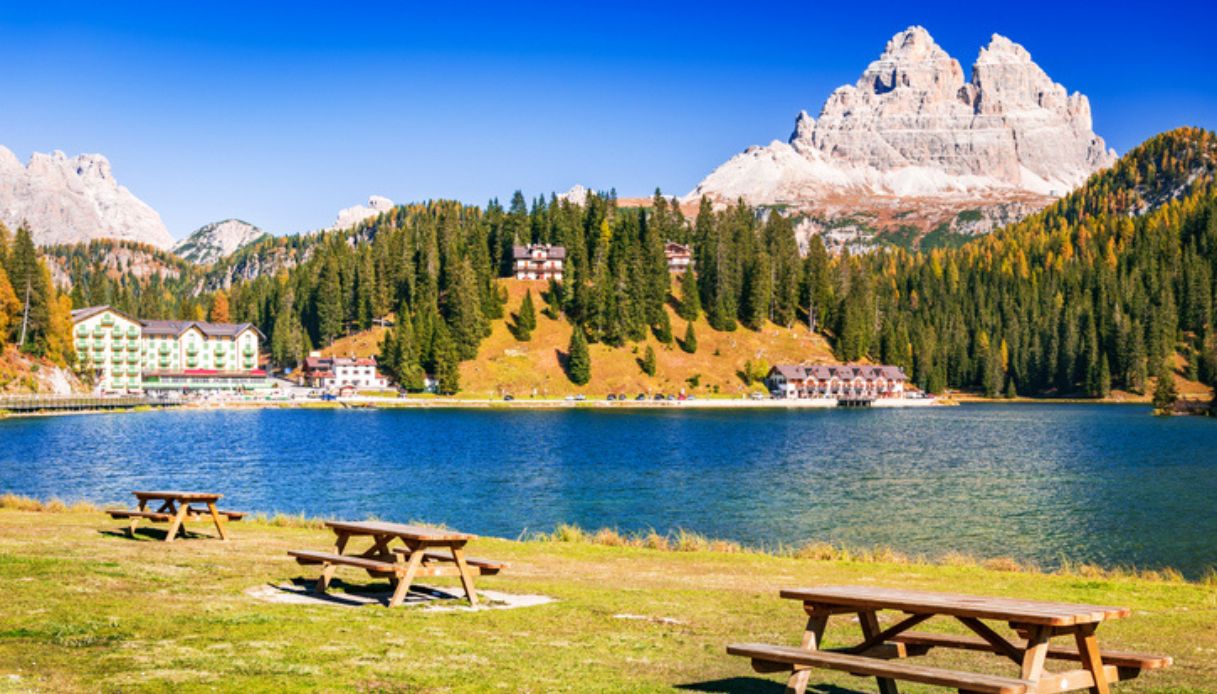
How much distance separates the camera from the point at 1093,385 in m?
198

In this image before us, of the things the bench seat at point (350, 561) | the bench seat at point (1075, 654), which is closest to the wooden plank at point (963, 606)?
the bench seat at point (1075, 654)

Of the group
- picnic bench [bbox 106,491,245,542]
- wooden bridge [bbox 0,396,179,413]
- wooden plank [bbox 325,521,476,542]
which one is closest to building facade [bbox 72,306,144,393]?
wooden bridge [bbox 0,396,179,413]

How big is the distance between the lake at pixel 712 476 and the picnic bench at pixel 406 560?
2446 centimetres

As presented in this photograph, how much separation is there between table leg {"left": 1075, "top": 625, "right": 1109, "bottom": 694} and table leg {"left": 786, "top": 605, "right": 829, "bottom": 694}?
7.90 feet

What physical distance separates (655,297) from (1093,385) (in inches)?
3580

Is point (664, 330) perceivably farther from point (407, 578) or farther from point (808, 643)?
point (808, 643)

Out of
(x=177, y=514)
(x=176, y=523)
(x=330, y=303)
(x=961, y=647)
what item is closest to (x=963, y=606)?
(x=961, y=647)

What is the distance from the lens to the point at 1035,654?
30.5 feet

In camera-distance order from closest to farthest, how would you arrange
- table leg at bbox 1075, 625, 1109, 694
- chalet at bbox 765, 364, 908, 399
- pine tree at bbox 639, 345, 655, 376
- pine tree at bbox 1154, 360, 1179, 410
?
table leg at bbox 1075, 625, 1109, 694
pine tree at bbox 1154, 360, 1179, 410
pine tree at bbox 639, 345, 655, 376
chalet at bbox 765, 364, 908, 399

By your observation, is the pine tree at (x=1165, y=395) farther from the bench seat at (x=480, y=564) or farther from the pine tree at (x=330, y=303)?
the bench seat at (x=480, y=564)

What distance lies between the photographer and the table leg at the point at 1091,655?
972 cm

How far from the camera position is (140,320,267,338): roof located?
18838 cm

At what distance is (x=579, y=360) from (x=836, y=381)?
47.5 m

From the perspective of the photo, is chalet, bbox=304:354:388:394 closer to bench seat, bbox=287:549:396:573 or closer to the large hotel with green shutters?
the large hotel with green shutters
